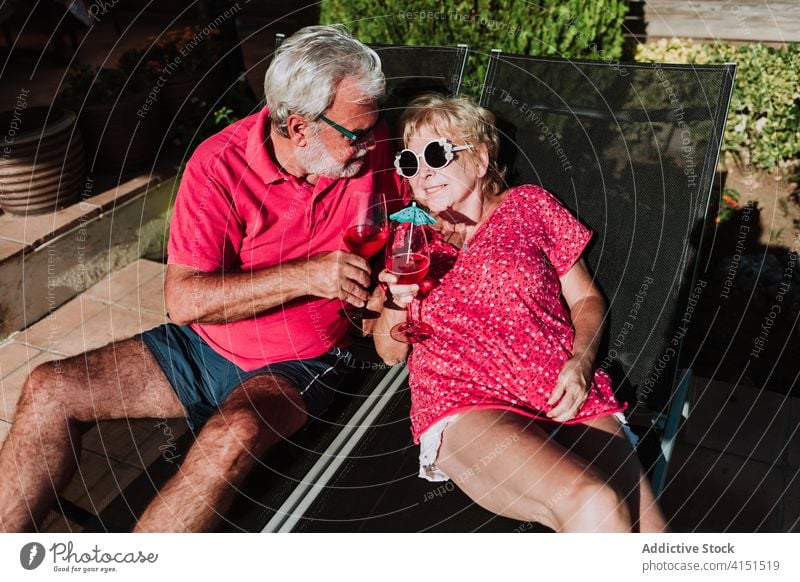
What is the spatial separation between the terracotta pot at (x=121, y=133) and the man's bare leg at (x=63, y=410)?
80.8 inches

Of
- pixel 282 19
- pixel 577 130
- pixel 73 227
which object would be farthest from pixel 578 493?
pixel 282 19

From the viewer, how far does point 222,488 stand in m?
2.01

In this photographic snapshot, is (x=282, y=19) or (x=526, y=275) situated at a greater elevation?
(x=282, y=19)

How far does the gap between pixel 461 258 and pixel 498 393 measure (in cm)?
50

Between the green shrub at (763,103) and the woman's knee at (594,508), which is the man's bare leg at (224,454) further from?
the green shrub at (763,103)

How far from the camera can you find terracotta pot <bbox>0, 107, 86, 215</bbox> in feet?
11.7

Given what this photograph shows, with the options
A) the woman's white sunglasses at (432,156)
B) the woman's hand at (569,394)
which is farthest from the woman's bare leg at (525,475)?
the woman's white sunglasses at (432,156)

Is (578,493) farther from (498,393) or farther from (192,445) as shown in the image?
(192,445)

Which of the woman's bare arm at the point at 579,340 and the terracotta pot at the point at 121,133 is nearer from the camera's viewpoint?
the woman's bare arm at the point at 579,340

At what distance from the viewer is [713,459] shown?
277cm

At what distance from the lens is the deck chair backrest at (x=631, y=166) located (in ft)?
8.17

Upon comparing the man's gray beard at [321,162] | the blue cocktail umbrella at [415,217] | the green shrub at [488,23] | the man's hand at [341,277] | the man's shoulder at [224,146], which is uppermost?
the green shrub at [488,23]

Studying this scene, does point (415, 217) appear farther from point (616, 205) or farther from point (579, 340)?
point (616, 205)

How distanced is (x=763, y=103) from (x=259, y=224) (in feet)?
10.6
